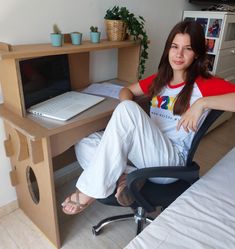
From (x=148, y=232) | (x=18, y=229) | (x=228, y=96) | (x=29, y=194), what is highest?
(x=228, y=96)

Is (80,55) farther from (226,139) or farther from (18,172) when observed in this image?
(226,139)

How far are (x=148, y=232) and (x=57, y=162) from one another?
3.72ft

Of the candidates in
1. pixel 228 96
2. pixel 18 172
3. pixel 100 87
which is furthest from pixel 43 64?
pixel 228 96

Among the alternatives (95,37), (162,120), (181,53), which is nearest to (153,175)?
(162,120)

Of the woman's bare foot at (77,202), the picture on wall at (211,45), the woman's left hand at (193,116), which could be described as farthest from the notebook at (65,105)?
the picture on wall at (211,45)

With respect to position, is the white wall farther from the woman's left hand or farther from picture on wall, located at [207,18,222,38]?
the woman's left hand

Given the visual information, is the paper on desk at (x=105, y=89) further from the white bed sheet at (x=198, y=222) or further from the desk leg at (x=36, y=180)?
the white bed sheet at (x=198, y=222)

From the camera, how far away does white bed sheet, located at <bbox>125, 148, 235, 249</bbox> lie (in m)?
0.71

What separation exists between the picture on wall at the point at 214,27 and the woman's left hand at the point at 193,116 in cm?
138

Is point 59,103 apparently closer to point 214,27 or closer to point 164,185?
point 164,185

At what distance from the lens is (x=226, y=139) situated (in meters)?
2.59

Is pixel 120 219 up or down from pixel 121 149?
down

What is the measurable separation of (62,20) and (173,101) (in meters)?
0.79

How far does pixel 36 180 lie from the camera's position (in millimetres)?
1414
